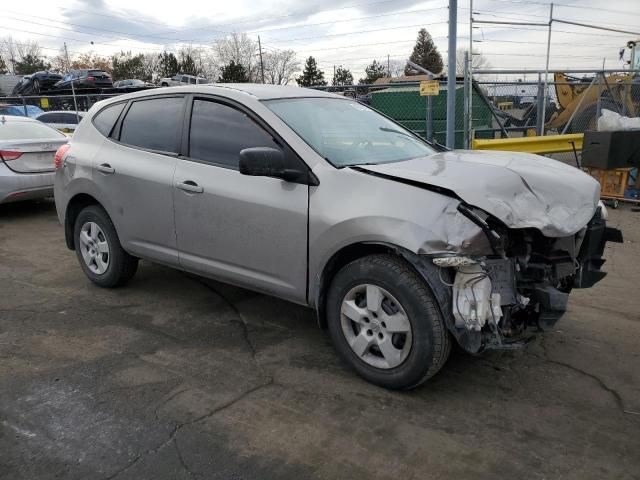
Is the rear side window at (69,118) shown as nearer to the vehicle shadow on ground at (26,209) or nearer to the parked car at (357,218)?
the vehicle shadow on ground at (26,209)

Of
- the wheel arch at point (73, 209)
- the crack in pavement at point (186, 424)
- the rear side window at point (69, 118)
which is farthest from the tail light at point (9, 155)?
the rear side window at point (69, 118)

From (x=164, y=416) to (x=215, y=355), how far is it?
0.80 meters

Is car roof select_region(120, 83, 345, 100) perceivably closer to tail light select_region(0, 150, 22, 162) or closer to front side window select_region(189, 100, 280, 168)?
front side window select_region(189, 100, 280, 168)

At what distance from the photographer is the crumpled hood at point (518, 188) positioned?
304 centimetres

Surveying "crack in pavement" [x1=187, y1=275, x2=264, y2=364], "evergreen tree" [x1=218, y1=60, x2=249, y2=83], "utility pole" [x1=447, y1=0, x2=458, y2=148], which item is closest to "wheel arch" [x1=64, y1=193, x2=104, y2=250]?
"crack in pavement" [x1=187, y1=275, x2=264, y2=364]

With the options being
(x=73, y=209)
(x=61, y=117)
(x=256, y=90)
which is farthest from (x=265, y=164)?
(x=61, y=117)

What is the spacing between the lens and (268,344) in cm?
405

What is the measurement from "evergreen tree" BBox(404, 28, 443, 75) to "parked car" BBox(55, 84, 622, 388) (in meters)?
79.9

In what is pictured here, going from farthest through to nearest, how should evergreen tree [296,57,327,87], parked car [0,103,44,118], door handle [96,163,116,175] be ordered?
evergreen tree [296,57,327,87] → parked car [0,103,44,118] → door handle [96,163,116,175]

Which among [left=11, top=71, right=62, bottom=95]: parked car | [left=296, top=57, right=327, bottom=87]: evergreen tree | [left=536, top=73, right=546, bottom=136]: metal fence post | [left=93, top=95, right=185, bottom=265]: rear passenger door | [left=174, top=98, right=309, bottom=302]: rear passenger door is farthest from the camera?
[left=296, top=57, right=327, bottom=87]: evergreen tree

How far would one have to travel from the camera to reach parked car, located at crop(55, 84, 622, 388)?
3.04m

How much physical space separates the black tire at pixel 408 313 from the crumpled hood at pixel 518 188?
521 mm

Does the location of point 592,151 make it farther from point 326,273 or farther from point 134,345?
point 134,345

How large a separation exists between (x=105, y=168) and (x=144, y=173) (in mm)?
526
